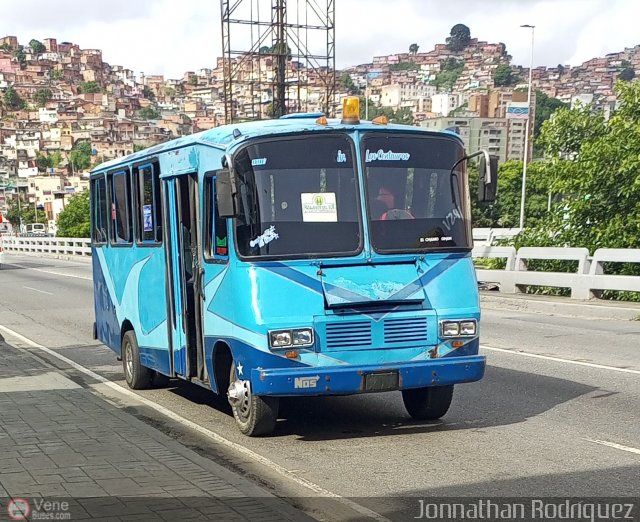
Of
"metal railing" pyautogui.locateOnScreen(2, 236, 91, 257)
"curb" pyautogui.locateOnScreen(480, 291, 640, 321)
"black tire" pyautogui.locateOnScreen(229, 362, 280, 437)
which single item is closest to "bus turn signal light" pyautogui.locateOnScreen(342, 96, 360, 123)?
"black tire" pyautogui.locateOnScreen(229, 362, 280, 437)

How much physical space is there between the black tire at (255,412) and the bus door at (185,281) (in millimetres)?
860

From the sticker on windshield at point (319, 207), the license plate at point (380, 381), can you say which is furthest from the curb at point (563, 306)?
the sticker on windshield at point (319, 207)

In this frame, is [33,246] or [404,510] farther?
[33,246]

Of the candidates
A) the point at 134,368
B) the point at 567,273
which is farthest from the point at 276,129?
the point at 567,273

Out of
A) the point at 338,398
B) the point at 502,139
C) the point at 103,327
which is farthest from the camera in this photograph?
the point at 502,139

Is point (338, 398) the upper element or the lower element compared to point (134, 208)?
lower

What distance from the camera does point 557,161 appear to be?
23906 mm

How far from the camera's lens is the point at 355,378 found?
787 cm

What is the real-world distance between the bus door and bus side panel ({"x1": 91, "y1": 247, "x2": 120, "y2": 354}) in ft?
7.86

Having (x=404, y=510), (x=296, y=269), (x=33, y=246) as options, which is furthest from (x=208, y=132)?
(x=33, y=246)

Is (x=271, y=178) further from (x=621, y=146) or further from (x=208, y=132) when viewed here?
(x=621, y=146)

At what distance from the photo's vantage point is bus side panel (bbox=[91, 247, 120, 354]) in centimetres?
1215

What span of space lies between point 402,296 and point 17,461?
3.25 metres

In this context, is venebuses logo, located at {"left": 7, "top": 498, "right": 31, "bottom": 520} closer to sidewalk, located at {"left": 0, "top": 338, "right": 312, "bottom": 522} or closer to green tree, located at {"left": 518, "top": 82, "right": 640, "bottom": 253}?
sidewalk, located at {"left": 0, "top": 338, "right": 312, "bottom": 522}
